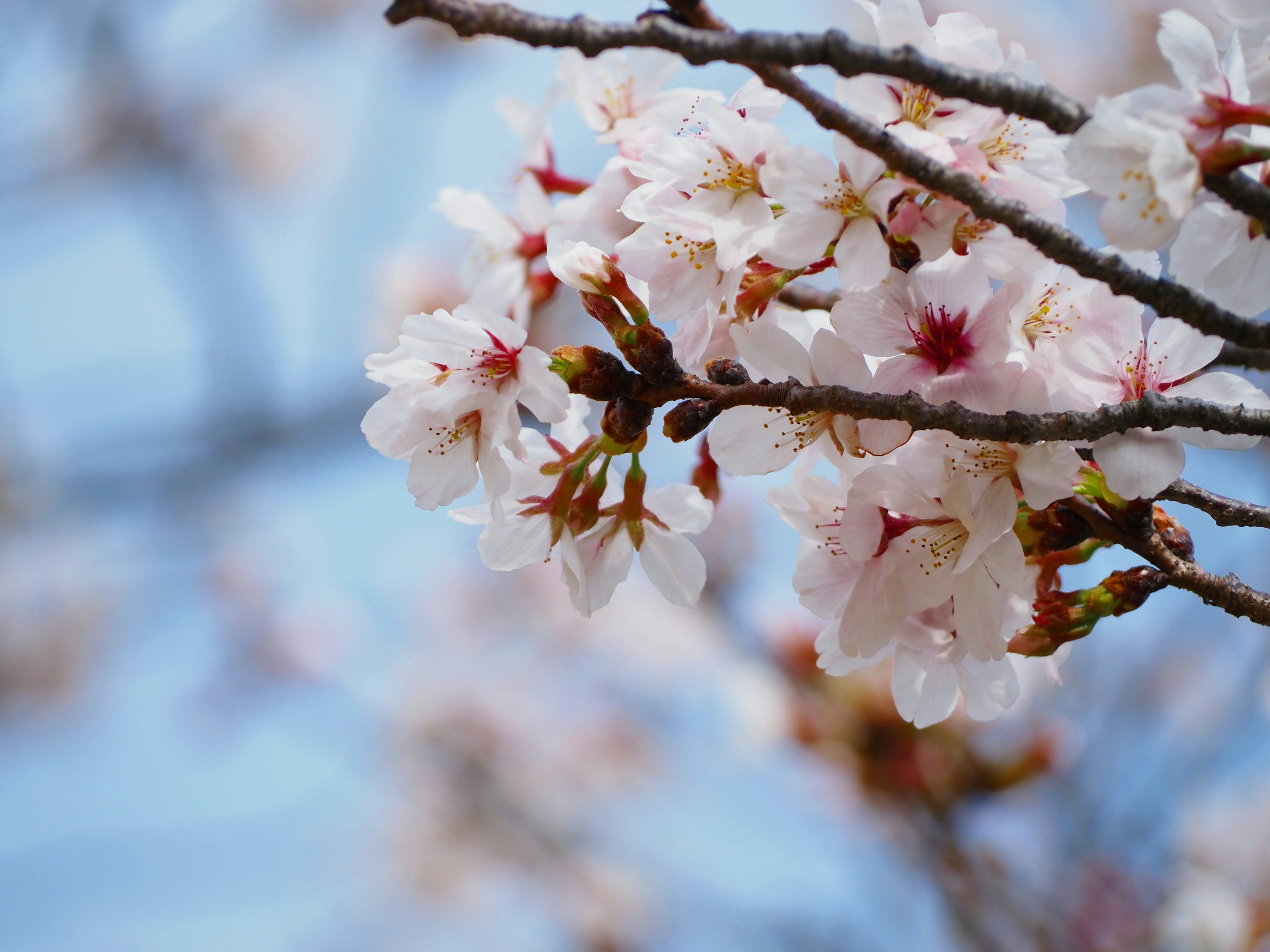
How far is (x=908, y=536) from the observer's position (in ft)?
2.67

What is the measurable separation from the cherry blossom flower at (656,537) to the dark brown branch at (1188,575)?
36cm

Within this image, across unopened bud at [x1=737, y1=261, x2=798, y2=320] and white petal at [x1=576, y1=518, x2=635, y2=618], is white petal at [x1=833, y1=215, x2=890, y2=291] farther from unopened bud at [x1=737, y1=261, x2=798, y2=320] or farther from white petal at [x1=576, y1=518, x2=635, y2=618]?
white petal at [x1=576, y1=518, x2=635, y2=618]

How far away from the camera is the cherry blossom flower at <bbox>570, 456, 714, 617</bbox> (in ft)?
3.10

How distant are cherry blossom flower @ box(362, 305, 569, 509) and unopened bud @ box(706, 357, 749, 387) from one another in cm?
13

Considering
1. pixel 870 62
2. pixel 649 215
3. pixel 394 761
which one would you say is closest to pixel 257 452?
pixel 394 761

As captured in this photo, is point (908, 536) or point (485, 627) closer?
point (908, 536)

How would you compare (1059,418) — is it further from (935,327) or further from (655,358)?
(655,358)

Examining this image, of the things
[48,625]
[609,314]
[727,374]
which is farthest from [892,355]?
[48,625]

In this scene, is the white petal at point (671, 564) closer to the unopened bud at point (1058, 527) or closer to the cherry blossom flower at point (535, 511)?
the cherry blossom flower at point (535, 511)

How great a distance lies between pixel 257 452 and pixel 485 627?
3262 millimetres

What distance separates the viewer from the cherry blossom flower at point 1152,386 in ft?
2.35

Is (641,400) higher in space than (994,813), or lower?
higher

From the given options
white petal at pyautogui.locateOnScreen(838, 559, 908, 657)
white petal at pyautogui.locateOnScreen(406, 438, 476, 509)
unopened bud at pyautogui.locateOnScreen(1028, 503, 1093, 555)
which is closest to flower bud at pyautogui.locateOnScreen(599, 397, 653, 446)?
white petal at pyautogui.locateOnScreen(406, 438, 476, 509)

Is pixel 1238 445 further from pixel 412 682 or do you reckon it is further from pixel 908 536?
pixel 412 682
